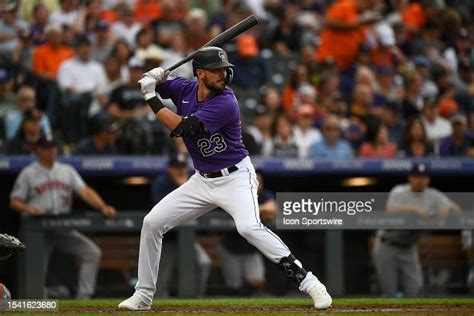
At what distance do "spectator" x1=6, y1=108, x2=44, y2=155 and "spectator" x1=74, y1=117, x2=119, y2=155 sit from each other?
475mm

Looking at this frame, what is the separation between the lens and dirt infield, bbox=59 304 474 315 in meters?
7.94

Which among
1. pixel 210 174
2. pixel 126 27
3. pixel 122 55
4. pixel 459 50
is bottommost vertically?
pixel 210 174

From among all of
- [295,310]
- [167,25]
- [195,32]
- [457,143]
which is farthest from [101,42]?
[295,310]

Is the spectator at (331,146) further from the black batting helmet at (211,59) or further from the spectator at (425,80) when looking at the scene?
the black batting helmet at (211,59)

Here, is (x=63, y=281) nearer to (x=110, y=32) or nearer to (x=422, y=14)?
(x=110, y=32)

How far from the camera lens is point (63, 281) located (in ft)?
38.8

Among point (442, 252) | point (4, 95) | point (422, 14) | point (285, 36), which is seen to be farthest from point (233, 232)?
point (422, 14)

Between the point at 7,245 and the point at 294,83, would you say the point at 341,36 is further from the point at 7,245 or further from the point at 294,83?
the point at 7,245

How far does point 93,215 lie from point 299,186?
240 centimetres

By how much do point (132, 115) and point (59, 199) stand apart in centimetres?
151

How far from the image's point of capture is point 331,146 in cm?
1315

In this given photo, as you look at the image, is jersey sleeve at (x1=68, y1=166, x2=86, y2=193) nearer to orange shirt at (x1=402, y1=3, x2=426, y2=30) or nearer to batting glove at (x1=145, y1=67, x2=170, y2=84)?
batting glove at (x1=145, y1=67, x2=170, y2=84)

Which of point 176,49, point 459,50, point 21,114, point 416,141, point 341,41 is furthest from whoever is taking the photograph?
point 459,50

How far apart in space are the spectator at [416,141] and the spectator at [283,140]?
4.13 feet
